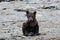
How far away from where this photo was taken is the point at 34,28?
21.9ft

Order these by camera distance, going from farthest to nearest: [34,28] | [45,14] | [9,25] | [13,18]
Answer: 1. [45,14]
2. [13,18]
3. [9,25]
4. [34,28]

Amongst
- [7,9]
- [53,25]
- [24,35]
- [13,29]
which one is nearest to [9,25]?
[13,29]

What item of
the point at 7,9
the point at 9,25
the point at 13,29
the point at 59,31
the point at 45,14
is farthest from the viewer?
the point at 7,9

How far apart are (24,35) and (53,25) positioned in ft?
5.92

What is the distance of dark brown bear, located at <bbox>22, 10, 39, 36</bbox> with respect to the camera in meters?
6.43

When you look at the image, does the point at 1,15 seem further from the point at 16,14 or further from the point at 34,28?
the point at 34,28

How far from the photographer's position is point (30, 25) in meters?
6.59

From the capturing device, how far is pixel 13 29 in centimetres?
803

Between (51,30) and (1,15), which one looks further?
(1,15)

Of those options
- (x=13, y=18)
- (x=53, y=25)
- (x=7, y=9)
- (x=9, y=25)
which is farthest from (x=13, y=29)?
(x=7, y=9)

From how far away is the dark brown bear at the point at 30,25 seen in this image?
6434 millimetres

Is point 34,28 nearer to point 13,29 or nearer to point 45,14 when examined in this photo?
point 13,29

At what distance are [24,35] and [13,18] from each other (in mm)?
3165

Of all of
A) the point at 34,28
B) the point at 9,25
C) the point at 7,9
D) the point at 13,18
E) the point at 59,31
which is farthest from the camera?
the point at 7,9
